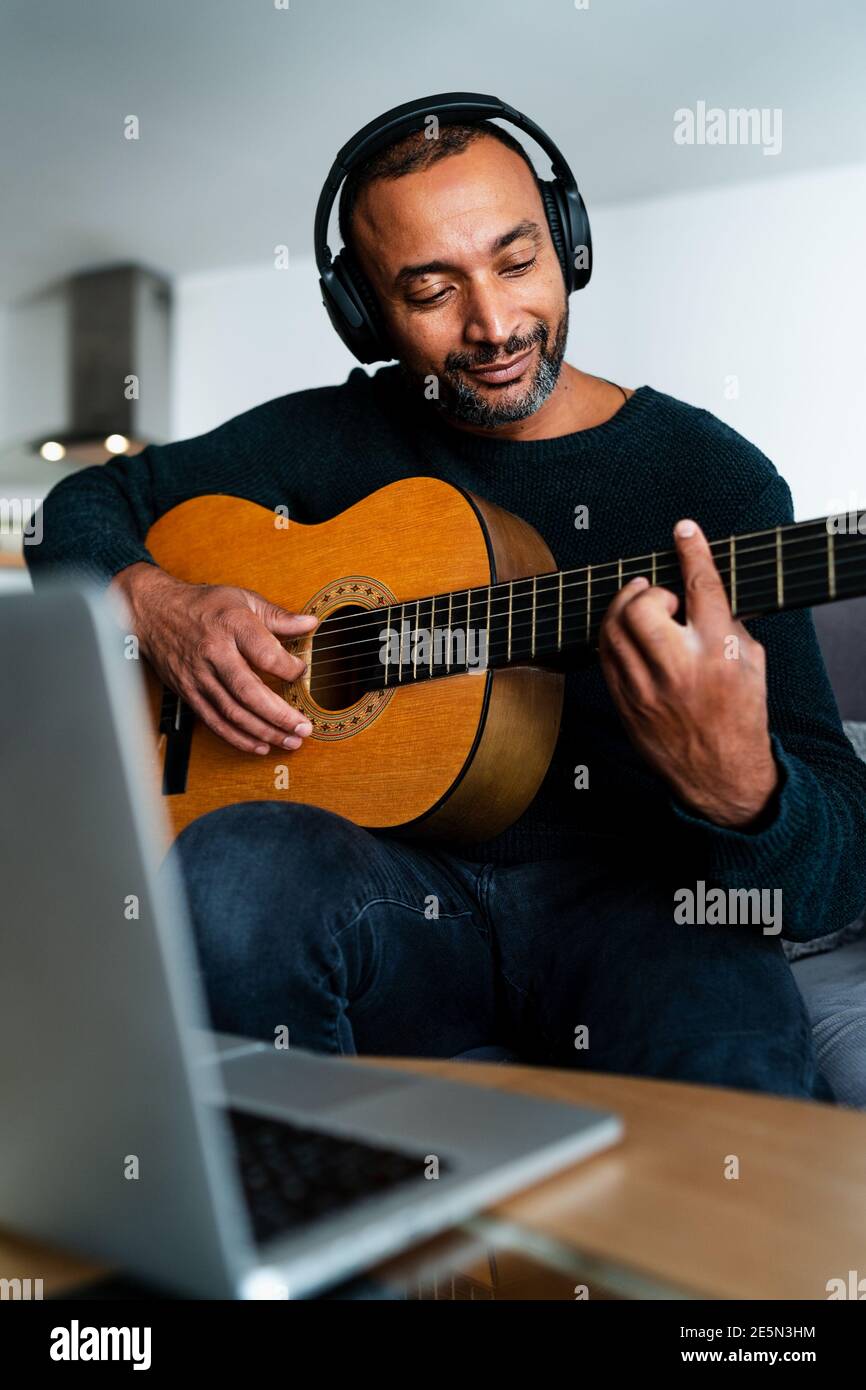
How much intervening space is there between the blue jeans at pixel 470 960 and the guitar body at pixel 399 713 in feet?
0.24

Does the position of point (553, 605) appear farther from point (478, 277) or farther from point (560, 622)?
point (478, 277)

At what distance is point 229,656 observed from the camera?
1.19 metres

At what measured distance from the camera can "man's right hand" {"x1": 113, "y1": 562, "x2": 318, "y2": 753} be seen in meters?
1.18

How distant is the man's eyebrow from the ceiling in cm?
Result: 215

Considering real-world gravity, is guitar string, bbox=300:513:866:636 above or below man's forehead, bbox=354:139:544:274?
below

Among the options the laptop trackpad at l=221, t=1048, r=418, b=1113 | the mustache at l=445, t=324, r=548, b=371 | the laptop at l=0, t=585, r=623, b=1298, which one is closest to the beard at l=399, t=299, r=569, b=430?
the mustache at l=445, t=324, r=548, b=371

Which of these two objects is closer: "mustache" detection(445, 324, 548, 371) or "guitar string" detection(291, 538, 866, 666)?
"guitar string" detection(291, 538, 866, 666)

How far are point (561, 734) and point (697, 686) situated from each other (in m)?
0.39

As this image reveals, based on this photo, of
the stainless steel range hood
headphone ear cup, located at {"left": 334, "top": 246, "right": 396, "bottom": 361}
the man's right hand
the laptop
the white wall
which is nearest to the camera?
the laptop

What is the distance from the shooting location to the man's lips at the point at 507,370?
1296 mm

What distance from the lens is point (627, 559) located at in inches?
39.4

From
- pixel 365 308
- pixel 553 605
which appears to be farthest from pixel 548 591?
pixel 365 308

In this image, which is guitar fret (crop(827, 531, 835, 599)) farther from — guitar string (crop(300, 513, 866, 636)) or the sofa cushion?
the sofa cushion
